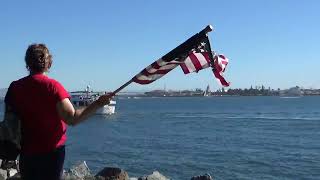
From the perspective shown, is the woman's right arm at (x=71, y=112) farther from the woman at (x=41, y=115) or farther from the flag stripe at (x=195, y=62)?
the flag stripe at (x=195, y=62)

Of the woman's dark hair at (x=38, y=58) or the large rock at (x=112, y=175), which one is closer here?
the woman's dark hair at (x=38, y=58)

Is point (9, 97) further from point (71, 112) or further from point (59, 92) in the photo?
point (71, 112)

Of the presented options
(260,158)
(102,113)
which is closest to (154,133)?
(260,158)

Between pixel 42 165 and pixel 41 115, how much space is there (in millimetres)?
366

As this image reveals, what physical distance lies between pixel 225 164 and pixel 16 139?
23.4 m

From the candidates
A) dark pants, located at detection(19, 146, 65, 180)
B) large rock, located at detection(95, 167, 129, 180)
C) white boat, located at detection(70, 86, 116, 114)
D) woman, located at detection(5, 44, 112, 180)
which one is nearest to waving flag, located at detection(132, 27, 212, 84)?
woman, located at detection(5, 44, 112, 180)

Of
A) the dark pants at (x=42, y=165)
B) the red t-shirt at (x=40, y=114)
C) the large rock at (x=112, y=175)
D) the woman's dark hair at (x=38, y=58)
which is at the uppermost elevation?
the woman's dark hair at (x=38, y=58)

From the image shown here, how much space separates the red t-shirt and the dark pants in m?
0.04

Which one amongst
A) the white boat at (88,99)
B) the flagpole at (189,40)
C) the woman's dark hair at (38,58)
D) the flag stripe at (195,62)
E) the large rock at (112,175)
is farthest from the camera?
the white boat at (88,99)

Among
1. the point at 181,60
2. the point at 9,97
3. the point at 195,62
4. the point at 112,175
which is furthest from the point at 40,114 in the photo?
the point at 112,175

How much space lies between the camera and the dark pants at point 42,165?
4.14 metres

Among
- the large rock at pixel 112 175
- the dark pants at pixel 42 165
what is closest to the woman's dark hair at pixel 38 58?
the dark pants at pixel 42 165

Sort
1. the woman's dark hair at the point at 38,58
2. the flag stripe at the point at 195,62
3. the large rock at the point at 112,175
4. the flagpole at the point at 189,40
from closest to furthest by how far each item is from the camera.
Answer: the woman's dark hair at the point at 38,58
the flagpole at the point at 189,40
the flag stripe at the point at 195,62
the large rock at the point at 112,175

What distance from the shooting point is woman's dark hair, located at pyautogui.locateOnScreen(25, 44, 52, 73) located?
13.6 ft
